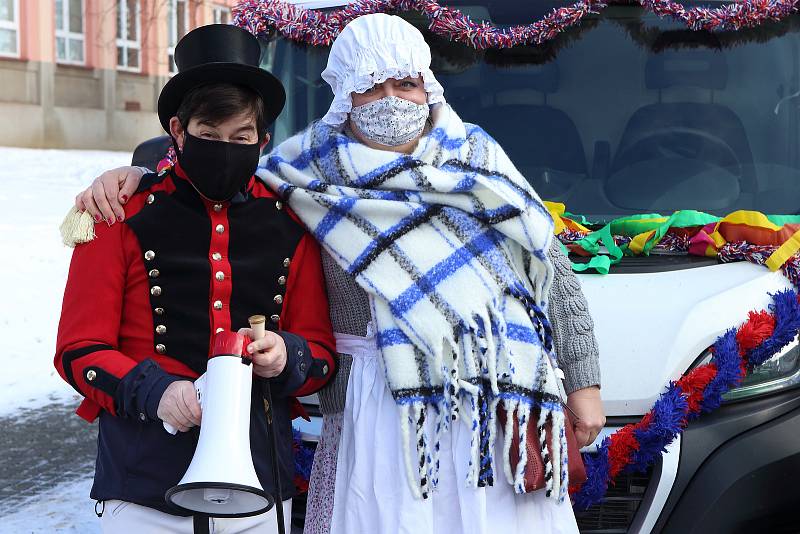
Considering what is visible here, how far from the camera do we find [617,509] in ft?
10.0

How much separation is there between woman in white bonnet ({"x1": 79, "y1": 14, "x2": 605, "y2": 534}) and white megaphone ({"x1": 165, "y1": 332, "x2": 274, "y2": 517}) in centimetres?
49

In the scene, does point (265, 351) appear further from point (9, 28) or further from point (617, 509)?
point (9, 28)

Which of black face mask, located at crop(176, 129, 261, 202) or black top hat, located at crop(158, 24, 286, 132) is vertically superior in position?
black top hat, located at crop(158, 24, 286, 132)

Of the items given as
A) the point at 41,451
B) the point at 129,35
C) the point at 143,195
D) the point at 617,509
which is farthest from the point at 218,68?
the point at 129,35

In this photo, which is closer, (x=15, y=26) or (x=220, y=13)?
(x=15, y=26)

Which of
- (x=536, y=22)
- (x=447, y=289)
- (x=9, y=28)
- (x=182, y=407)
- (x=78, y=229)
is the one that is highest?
(x=9, y=28)

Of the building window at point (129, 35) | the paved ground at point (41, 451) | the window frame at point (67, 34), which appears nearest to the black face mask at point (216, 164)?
the paved ground at point (41, 451)

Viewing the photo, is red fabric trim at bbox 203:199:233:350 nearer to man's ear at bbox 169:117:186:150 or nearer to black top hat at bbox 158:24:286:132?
man's ear at bbox 169:117:186:150

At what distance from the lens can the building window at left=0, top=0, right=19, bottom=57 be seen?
84.2 feet

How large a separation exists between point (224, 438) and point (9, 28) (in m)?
25.8

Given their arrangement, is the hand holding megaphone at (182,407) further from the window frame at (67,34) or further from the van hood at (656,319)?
the window frame at (67,34)

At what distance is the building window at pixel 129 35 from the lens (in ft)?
95.8

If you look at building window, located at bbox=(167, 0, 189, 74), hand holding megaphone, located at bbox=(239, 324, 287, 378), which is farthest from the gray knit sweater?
building window, located at bbox=(167, 0, 189, 74)

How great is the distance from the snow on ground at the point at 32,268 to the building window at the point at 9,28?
5621 millimetres
